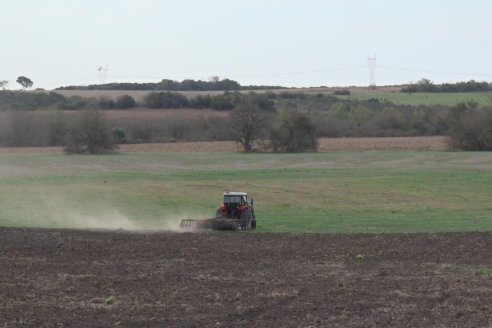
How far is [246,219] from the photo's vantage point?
3438 cm

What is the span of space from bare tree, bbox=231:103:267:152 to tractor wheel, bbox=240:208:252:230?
57.3 m

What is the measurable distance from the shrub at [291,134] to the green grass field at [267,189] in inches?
250

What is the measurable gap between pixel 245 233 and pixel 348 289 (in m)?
13.1

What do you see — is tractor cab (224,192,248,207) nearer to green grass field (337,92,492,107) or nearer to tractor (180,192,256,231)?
tractor (180,192,256,231)

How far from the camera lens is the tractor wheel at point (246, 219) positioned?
34153mm

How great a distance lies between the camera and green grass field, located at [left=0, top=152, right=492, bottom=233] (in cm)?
3838

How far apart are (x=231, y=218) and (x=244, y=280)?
12565 millimetres

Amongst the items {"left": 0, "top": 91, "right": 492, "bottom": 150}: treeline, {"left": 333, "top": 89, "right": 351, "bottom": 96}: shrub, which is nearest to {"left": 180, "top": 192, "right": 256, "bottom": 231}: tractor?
{"left": 0, "top": 91, "right": 492, "bottom": 150}: treeline

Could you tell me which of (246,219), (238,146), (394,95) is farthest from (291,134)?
(394,95)

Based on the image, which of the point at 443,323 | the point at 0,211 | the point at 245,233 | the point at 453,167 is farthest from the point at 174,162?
the point at 443,323

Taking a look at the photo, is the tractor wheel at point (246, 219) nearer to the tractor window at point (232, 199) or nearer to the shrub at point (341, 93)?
the tractor window at point (232, 199)

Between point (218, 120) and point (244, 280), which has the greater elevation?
point (218, 120)

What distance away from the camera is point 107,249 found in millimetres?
28125

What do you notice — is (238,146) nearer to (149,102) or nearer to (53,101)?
(149,102)
